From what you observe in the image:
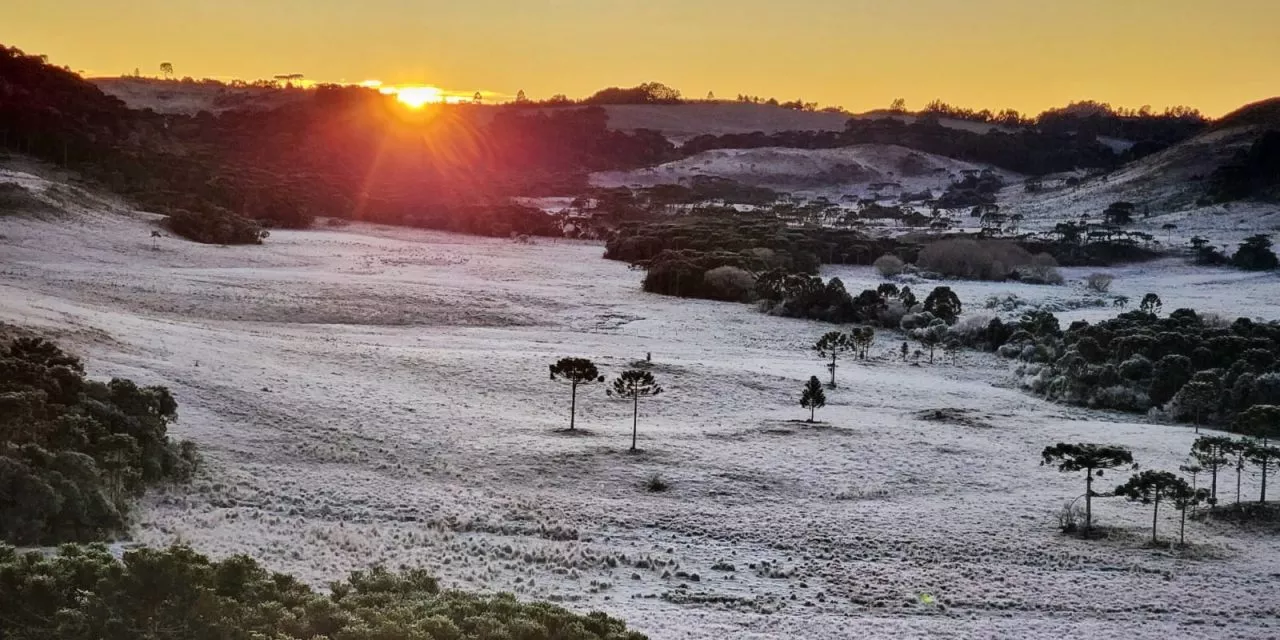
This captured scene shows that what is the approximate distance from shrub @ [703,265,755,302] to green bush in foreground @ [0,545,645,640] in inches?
2230

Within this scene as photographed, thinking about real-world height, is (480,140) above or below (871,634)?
above

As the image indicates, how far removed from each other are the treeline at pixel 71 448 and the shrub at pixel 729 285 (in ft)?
154

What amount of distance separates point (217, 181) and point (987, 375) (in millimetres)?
77585

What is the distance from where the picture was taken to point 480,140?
633 ft

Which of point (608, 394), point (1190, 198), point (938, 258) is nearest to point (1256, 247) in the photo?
point (938, 258)

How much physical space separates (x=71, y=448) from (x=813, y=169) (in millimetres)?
163513

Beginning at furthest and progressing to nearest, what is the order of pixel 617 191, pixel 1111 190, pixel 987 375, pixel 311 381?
pixel 617 191, pixel 1111 190, pixel 987 375, pixel 311 381

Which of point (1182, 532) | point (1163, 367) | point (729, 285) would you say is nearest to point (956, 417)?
point (1163, 367)

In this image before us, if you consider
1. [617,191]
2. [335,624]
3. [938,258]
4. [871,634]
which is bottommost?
[871,634]

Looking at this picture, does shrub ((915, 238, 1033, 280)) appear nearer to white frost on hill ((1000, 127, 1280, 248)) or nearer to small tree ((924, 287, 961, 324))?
white frost on hill ((1000, 127, 1280, 248))

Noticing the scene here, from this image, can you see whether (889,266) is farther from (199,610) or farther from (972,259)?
(199,610)

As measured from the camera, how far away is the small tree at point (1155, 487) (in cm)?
2542

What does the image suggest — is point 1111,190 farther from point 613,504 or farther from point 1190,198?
point 613,504

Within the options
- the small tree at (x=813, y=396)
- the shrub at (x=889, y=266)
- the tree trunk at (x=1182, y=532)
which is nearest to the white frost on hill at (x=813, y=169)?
the shrub at (x=889, y=266)
